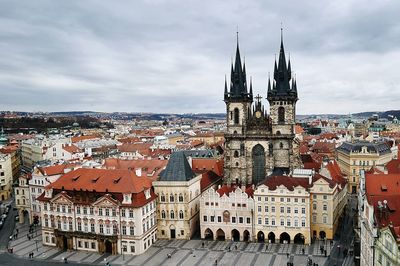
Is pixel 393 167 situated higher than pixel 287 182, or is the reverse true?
pixel 393 167

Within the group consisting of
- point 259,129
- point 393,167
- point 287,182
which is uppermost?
point 259,129

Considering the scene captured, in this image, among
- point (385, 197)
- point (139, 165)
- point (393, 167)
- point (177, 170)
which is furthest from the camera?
point (139, 165)

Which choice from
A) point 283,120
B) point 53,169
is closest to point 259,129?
point 283,120

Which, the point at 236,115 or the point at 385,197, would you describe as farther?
the point at 236,115

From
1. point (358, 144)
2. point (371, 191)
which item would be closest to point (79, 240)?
point (371, 191)

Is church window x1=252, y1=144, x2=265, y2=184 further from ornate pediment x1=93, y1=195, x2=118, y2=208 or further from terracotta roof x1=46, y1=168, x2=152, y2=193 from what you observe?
ornate pediment x1=93, y1=195, x2=118, y2=208

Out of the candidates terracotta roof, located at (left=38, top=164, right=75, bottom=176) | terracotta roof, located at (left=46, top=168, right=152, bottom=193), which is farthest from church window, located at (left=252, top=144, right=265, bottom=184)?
terracotta roof, located at (left=38, top=164, right=75, bottom=176)

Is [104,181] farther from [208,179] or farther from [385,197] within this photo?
[385,197]

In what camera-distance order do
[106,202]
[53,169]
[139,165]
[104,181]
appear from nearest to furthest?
[106,202] → [104,181] → [53,169] → [139,165]
